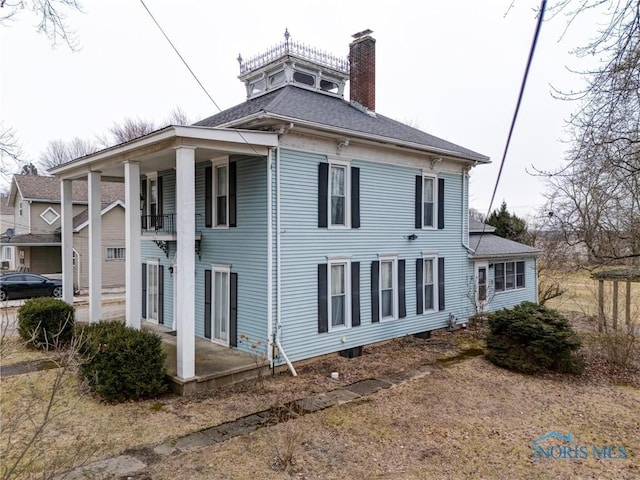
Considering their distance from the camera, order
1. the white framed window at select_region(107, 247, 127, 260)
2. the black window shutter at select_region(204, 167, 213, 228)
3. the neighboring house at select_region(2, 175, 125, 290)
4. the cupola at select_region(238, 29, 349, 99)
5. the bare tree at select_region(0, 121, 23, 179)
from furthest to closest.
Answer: the white framed window at select_region(107, 247, 127, 260), the neighboring house at select_region(2, 175, 125, 290), the cupola at select_region(238, 29, 349, 99), the bare tree at select_region(0, 121, 23, 179), the black window shutter at select_region(204, 167, 213, 228)

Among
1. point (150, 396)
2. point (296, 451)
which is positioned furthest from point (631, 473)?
point (150, 396)

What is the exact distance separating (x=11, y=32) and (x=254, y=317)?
21.9 ft

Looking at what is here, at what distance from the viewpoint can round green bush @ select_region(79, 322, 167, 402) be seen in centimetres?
724

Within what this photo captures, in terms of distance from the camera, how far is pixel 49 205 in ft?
81.6

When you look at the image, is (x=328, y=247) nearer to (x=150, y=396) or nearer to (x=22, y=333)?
(x=150, y=396)

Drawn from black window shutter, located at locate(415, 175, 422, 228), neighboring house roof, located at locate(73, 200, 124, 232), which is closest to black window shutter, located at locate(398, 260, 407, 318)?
black window shutter, located at locate(415, 175, 422, 228)

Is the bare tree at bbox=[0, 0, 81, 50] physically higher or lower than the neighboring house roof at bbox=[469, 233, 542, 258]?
higher

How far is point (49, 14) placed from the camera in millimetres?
6012

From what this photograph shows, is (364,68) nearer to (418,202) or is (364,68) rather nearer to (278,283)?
(418,202)

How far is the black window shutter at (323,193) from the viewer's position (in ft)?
32.5

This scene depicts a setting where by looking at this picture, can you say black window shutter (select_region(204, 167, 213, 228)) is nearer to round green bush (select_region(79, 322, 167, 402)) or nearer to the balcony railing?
the balcony railing

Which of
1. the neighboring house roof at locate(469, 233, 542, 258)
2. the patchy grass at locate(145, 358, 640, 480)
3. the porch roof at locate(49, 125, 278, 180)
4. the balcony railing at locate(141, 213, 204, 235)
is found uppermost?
the porch roof at locate(49, 125, 278, 180)

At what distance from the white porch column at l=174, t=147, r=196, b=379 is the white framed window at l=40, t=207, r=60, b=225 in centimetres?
2180

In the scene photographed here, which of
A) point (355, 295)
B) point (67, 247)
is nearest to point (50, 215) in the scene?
point (67, 247)
